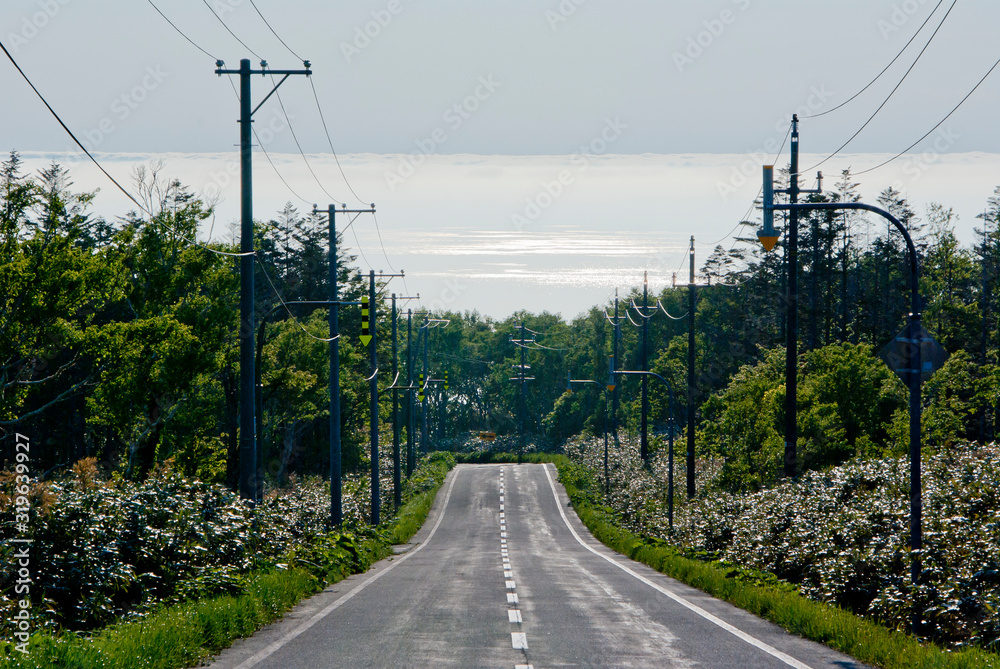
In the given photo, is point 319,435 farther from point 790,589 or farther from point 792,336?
point 790,589

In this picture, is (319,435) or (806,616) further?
(319,435)

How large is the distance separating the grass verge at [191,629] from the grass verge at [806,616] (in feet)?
24.4

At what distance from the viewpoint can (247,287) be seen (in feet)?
61.6

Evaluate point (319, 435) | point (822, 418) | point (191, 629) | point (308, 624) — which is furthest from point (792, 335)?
point (319, 435)

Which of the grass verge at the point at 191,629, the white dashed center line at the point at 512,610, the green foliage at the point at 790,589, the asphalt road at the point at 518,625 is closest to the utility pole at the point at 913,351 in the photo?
the green foliage at the point at 790,589

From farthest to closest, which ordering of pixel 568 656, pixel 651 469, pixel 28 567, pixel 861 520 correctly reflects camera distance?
pixel 651 469
pixel 861 520
pixel 28 567
pixel 568 656

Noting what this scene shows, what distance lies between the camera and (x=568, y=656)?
32.8ft

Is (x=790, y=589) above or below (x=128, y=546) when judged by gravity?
below

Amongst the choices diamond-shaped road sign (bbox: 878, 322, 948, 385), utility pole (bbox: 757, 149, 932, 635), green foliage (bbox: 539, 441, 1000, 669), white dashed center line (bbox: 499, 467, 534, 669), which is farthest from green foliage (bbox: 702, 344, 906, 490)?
diamond-shaped road sign (bbox: 878, 322, 948, 385)

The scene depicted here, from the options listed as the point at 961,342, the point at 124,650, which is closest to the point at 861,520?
the point at 124,650

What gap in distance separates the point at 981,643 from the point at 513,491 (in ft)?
162

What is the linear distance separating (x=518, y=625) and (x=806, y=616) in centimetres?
401

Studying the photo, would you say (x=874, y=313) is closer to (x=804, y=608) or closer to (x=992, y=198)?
(x=992, y=198)

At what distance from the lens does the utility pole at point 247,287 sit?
18.3m
